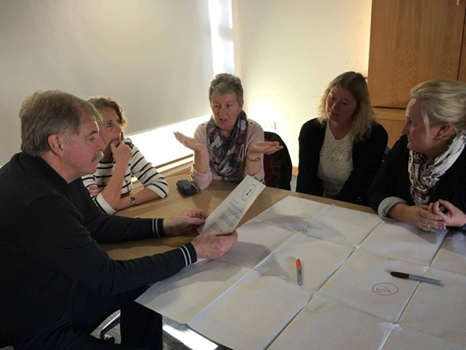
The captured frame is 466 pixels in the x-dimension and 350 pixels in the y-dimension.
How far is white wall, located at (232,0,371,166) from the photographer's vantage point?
3.57 metres

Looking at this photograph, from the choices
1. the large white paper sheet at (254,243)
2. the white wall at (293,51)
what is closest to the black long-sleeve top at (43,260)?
the large white paper sheet at (254,243)

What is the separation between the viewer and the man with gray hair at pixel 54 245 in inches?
39.7

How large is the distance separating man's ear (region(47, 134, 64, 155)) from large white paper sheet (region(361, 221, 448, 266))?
97cm

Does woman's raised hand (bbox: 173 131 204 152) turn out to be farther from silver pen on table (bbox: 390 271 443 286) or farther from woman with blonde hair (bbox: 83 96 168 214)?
silver pen on table (bbox: 390 271 443 286)

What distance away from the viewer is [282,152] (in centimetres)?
227

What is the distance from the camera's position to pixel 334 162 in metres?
2.13

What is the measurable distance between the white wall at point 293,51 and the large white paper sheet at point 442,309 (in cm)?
298

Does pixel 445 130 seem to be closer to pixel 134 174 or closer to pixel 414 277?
pixel 414 277

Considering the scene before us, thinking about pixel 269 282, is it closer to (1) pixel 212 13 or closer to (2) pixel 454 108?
(2) pixel 454 108

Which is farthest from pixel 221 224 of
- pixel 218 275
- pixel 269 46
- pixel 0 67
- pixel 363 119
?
pixel 269 46

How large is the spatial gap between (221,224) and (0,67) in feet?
7.21

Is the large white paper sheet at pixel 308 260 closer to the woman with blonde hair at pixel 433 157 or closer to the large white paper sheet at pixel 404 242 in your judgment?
the large white paper sheet at pixel 404 242

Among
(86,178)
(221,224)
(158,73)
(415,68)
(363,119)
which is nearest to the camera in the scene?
(221,224)

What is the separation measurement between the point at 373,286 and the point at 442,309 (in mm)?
164
